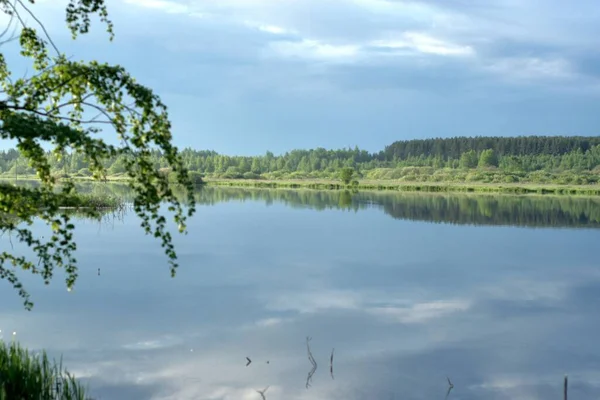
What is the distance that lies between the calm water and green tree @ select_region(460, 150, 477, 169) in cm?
14422

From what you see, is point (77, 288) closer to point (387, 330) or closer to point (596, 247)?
point (387, 330)

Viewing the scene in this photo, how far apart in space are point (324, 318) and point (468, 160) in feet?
563

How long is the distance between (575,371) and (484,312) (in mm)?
6205

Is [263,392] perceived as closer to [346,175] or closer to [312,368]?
[312,368]

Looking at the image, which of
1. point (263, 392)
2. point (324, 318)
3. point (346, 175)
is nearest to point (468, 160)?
point (346, 175)

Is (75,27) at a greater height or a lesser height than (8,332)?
greater

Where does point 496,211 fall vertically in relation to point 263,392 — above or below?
above

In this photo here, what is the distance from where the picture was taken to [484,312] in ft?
67.5

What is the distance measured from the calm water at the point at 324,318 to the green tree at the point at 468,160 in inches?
5678

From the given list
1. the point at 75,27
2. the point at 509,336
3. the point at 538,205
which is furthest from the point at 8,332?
the point at 538,205

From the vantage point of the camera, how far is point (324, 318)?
19172mm

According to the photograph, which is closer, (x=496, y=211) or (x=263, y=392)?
(x=263, y=392)

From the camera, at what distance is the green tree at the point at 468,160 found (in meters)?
181

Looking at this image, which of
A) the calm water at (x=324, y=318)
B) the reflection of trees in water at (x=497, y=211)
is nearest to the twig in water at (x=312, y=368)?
the calm water at (x=324, y=318)
